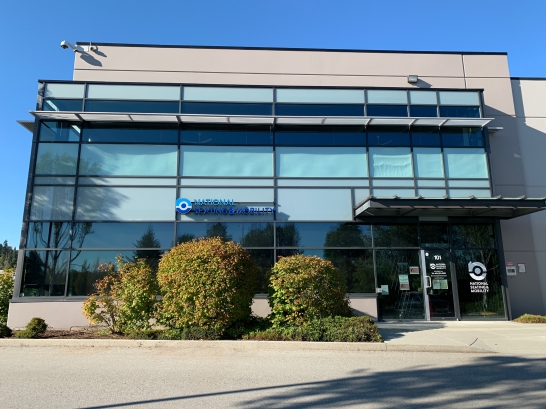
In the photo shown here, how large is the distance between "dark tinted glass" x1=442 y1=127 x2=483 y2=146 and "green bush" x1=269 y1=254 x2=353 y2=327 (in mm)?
7667

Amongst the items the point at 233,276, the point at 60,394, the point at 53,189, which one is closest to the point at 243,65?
the point at 53,189

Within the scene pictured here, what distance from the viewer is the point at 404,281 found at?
13.3 m

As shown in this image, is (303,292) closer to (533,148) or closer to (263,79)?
(263,79)

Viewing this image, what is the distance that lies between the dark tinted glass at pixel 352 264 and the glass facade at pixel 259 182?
0.03m

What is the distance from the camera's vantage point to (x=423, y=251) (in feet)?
44.2

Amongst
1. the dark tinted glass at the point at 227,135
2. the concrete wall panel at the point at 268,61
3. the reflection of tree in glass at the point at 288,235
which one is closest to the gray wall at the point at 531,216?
the concrete wall panel at the point at 268,61

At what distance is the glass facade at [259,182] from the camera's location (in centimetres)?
1315

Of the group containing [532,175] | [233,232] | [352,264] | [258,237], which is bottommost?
[352,264]

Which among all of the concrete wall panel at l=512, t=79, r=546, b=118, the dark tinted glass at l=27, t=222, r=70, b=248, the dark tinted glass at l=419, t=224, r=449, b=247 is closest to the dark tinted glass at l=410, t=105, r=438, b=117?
the concrete wall panel at l=512, t=79, r=546, b=118

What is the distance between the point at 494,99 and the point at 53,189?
1653cm

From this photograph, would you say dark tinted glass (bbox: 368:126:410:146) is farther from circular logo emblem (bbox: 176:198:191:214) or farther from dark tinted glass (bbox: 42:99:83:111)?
dark tinted glass (bbox: 42:99:83:111)

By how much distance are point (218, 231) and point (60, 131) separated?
6519mm

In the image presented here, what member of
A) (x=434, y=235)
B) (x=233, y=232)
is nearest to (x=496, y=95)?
(x=434, y=235)

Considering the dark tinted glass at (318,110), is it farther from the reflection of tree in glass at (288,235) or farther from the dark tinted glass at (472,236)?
the dark tinted glass at (472,236)
